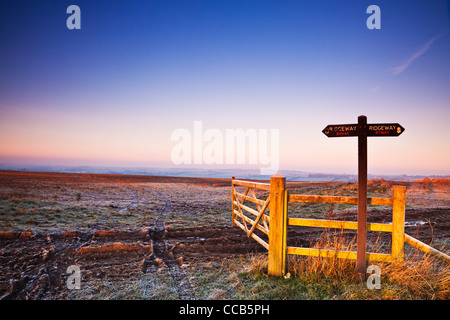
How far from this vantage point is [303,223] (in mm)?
4988

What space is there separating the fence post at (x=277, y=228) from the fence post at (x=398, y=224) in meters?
2.04

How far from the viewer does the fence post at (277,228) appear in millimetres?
5023

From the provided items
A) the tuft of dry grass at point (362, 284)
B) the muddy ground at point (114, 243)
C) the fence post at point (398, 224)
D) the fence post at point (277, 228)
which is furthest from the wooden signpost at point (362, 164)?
the fence post at point (277, 228)

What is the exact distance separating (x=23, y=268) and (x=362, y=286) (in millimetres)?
7416

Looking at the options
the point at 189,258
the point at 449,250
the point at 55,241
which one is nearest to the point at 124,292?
the point at 189,258

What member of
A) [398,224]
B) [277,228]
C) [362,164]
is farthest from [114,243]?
[398,224]

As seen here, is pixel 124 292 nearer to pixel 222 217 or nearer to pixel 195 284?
pixel 195 284

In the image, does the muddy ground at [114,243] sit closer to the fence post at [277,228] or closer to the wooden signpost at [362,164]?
the wooden signpost at [362,164]

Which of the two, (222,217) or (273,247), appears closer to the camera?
(273,247)

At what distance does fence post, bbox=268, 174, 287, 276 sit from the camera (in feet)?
16.5

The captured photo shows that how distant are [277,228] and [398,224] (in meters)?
2.26

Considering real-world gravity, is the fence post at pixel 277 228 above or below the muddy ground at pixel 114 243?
above

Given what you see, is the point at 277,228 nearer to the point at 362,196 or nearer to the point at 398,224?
the point at 362,196
